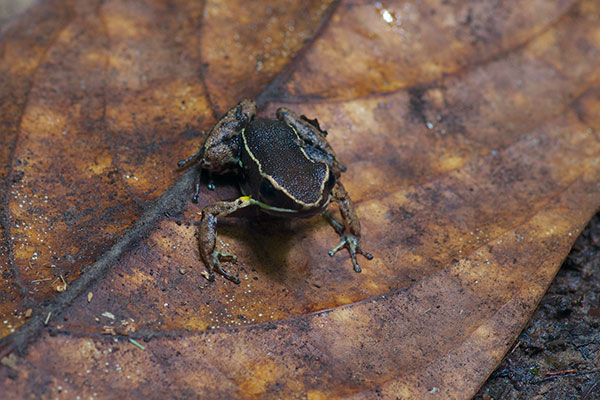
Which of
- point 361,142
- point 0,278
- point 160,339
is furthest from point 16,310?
point 361,142

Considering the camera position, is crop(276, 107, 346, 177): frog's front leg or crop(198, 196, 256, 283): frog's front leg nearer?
crop(198, 196, 256, 283): frog's front leg

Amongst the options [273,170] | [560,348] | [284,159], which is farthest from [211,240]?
[560,348]

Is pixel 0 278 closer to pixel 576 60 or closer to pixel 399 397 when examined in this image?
pixel 399 397

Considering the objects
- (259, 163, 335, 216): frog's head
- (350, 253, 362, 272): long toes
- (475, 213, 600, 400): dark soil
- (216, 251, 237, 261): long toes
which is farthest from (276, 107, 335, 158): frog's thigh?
(475, 213, 600, 400): dark soil

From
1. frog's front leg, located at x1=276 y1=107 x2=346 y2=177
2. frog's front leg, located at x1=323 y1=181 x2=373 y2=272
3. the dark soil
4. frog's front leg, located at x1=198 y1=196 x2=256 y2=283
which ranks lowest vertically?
the dark soil

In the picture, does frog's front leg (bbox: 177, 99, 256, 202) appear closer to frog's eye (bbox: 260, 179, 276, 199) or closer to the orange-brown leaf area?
the orange-brown leaf area

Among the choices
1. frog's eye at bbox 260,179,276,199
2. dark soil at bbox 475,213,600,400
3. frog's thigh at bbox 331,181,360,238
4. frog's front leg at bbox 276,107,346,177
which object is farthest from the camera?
frog's front leg at bbox 276,107,346,177

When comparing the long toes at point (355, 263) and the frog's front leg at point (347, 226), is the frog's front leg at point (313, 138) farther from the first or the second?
the long toes at point (355, 263)

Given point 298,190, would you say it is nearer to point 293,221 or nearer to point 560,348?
point 293,221
